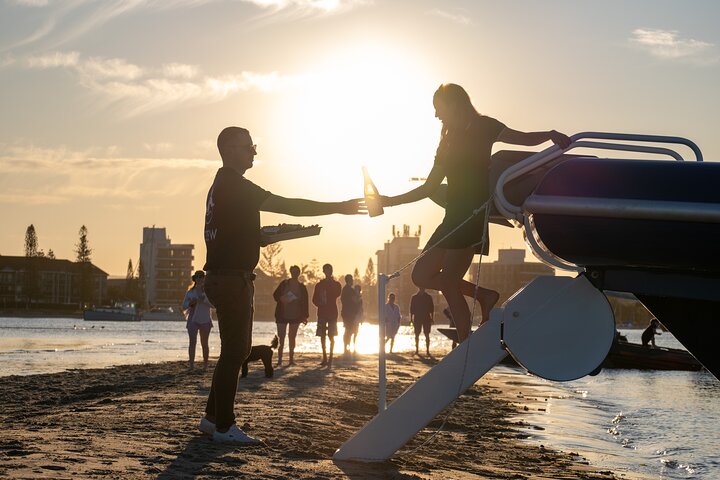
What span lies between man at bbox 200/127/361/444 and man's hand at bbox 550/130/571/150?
1.49 metres

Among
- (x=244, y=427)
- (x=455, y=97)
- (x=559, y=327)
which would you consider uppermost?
(x=455, y=97)

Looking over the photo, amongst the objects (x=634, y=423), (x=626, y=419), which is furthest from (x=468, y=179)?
(x=626, y=419)

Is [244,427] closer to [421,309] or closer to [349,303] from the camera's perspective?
[349,303]

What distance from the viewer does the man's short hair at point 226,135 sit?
24.1 ft

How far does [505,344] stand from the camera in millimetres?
6469

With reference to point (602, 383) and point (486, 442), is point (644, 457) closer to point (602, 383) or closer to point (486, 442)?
point (486, 442)

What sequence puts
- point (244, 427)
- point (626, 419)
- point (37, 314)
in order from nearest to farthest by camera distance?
point (244, 427) < point (626, 419) < point (37, 314)

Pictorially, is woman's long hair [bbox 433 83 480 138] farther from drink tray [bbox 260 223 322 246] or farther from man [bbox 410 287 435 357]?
man [bbox 410 287 435 357]

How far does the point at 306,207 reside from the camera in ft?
23.7

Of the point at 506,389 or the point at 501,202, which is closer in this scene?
the point at 501,202

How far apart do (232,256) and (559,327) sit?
91.1 inches

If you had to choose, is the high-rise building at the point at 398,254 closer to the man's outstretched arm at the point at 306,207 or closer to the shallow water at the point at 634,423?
the man's outstretched arm at the point at 306,207

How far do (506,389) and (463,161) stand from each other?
1331cm

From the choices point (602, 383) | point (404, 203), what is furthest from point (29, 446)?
point (602, 383)
